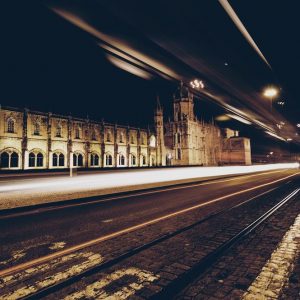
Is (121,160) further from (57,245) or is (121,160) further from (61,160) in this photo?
(57,245)

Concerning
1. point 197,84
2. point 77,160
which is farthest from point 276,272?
point 77,160

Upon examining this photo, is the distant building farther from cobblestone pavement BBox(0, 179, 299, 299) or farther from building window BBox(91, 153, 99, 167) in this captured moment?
cobblestone pavement BBox(0, 179, 299, 299)

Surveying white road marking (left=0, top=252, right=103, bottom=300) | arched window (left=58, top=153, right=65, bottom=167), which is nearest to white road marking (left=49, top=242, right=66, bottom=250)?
white road marking (left=0, top=252, right=103, bottom=300)

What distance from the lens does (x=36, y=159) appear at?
3919cm

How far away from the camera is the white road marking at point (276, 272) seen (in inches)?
108

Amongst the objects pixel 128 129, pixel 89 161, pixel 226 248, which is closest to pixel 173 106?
pixel 128 129

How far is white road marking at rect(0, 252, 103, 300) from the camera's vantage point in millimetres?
2798

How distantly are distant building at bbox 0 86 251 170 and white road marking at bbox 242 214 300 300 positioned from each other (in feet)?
40.3

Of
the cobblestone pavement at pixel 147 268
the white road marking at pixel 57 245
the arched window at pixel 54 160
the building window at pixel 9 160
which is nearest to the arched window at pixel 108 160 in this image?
the arched window at pixel 54 160

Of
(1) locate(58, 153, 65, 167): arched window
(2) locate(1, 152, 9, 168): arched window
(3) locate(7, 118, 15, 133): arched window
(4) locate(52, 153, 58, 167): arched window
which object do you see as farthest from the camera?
(1) locate(58, 153, 65, 167): arched window

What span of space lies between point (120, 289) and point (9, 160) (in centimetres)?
3920

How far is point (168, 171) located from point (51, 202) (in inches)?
532

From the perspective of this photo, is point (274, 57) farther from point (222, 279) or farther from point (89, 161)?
point (89, 161)

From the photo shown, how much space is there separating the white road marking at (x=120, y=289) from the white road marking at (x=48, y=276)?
0.49 m
